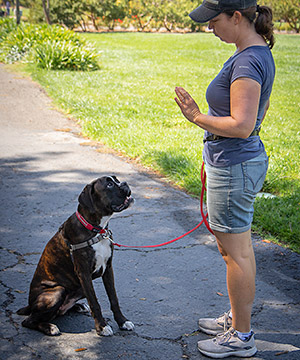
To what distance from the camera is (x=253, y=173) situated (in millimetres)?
Result: 2568

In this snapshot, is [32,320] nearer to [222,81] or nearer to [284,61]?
[222,81]

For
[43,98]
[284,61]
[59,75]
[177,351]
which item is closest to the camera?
[177,351]

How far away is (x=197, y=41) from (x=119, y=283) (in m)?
22.1

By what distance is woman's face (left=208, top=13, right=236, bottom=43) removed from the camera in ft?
8.00

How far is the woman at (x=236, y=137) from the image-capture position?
2373mm

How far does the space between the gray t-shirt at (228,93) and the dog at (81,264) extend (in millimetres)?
688

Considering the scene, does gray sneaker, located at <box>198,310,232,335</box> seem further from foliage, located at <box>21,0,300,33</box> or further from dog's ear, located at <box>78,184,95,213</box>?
foliage, located at <box>21,0,300,33</box>

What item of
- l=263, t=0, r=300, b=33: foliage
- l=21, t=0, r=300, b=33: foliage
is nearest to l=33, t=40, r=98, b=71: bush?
l=21, t=0, r=300, b=33: foliage

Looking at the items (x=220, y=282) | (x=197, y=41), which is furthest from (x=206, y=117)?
(x=197, y=41)

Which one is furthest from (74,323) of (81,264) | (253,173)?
(253,173)

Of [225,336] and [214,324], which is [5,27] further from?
[225,336]

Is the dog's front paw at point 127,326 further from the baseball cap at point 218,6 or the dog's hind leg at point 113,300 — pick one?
the baseball cap at point 218,6

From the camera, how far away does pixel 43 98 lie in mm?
10891

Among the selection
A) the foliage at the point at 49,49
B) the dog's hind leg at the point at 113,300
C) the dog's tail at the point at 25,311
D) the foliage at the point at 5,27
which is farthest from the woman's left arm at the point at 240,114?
the foliage at the point at 5,27
